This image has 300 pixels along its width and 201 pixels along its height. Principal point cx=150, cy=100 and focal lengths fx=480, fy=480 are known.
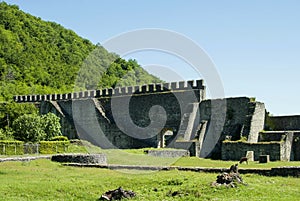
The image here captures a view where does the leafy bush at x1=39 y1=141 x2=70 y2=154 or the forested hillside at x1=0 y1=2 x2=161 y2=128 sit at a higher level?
the forested hillside at x1=0 y1=2 x2=161 y2=128

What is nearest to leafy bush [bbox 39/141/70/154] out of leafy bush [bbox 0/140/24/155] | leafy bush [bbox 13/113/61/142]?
leafy bush [bbox 0/140/24/155]

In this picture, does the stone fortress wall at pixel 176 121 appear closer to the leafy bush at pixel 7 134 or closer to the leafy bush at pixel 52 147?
the leafy bush at pixel 7 134

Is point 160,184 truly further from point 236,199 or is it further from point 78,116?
point 78,116

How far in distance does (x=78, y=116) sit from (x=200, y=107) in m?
12.2

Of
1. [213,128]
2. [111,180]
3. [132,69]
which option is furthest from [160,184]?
[132,69]

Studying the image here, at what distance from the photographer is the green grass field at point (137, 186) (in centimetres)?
1433

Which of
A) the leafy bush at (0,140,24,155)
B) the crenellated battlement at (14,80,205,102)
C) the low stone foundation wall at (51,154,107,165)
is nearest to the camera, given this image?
the low stone foundation wall at (51,154,107,165)

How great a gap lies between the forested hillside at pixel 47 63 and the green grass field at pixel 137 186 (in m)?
25.9

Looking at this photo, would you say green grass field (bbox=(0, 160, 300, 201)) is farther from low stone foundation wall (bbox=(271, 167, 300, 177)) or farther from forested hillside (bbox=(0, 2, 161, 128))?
forested hillside (bbox=(0, 2, 161, 128))

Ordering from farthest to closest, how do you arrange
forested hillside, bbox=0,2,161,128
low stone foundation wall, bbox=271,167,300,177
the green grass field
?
forested hillside, bbox=0,2,161,128
low stone foundation wall, bbox=271,167,300,177
the green grass field

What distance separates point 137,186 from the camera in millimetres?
16422

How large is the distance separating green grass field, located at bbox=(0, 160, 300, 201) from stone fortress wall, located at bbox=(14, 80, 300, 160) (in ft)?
38.9

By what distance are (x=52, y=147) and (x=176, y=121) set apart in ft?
31.1

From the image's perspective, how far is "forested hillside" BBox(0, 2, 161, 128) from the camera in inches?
2202
